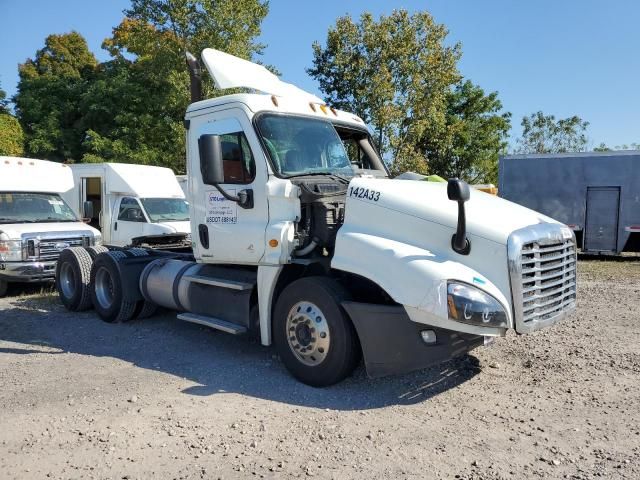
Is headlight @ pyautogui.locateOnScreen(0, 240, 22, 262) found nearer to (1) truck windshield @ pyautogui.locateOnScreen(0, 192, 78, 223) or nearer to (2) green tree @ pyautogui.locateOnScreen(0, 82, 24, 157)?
(1) truck windshield @ pyautogui.locateOnScreen(0, 192, 78, 223)

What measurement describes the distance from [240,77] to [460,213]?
335cm

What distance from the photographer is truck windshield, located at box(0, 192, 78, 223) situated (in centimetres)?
1000

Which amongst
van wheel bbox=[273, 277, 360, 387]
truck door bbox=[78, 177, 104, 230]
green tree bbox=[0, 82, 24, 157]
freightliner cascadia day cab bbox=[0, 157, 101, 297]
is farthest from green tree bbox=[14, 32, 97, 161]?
van wheel bbox=[273, 277, 360, 387]

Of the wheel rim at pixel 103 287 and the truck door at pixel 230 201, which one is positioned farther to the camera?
the wheel rim at pixel 103 287

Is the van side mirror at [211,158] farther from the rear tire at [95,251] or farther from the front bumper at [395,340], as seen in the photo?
the rear tire at [95,251]

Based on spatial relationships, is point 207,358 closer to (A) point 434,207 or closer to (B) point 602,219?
(A) point 434,207

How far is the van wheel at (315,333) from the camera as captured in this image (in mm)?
4527

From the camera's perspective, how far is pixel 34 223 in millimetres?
9961

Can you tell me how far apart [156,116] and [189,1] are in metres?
5.63

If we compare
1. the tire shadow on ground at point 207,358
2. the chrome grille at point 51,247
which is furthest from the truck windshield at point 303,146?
the chrome grille at point 51,247

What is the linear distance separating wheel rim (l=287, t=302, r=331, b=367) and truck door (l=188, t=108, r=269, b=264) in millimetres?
771

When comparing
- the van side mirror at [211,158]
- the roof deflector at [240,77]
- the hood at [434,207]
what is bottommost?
the hood at [434,207]

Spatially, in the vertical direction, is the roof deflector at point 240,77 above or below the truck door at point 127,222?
above

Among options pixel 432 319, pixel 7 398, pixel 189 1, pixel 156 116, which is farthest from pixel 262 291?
pixel 156 116
